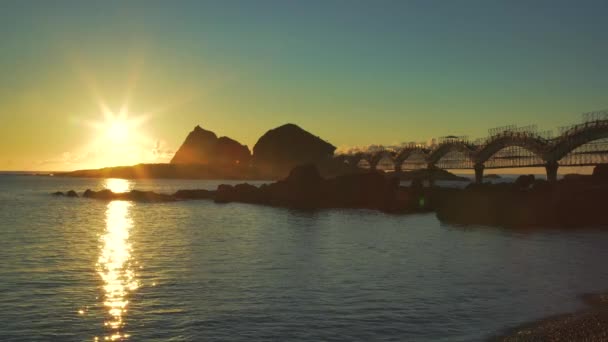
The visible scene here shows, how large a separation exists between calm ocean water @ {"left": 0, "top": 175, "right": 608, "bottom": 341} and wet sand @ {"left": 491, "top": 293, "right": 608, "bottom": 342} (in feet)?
3.36

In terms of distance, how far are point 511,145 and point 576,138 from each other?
71.4 ft

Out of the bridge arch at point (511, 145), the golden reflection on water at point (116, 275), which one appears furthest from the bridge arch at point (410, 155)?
the golden reflection on water at point (116, 275)

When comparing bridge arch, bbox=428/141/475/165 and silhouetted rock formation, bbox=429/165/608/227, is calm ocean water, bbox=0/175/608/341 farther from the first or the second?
bridge arch, bbox=428/141/475/165

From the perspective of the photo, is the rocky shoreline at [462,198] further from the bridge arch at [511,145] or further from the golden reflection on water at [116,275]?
the golden reflection on water at [116,275]

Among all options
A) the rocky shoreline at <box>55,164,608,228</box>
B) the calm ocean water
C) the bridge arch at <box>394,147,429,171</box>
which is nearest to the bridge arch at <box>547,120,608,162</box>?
the rocky shoreline at <box>55,164,608,228</box>

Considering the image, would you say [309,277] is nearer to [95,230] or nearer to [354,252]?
[354,252]

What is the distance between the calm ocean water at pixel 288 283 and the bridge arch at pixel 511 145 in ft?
140

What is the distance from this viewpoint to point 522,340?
17.8 metres

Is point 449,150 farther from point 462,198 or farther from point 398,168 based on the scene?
point 462,198

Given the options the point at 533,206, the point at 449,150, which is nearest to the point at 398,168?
the point at 449,150

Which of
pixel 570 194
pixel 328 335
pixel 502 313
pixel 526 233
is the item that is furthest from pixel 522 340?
pixel 570 194

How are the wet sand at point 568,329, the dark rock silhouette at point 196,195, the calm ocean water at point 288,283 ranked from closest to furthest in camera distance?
the wet sand at point 568,329
the calm ocean water at point 288,283
the dark rock silhouette at point 196,195

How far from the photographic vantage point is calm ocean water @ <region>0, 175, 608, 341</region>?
20.0 metres

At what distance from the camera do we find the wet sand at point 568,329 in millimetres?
17781
